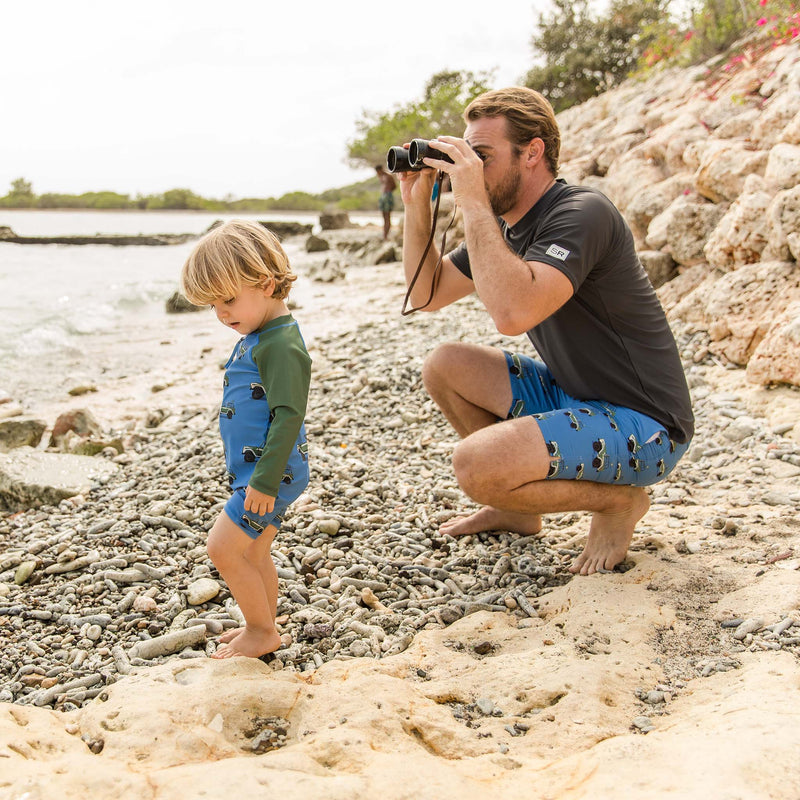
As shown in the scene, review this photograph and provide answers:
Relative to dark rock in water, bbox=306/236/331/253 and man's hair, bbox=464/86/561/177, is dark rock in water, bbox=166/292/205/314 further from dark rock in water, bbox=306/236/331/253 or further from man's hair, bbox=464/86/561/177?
man's hair, bbox=464/86/561/177

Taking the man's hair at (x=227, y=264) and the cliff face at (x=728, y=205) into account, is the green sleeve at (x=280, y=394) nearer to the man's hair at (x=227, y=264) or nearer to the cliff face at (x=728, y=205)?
the man's hair at (x=227, y=264)

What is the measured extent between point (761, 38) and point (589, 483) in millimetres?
7748

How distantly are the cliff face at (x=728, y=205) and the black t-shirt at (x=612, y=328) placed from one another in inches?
63.7

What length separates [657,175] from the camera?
7.26 metres

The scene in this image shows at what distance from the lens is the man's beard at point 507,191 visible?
269 centimetres

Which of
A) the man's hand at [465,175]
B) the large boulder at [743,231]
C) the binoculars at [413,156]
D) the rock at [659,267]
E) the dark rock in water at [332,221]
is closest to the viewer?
the man's hand at [465,175]

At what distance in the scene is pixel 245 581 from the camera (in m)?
2.13

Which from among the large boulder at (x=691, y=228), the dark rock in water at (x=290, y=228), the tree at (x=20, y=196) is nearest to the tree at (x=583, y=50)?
the large boulder at (x=691, y=228)

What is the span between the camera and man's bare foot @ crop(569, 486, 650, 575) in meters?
2.58

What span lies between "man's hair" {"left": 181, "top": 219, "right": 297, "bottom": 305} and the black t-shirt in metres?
0.90

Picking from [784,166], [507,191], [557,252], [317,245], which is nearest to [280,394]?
[557,252]

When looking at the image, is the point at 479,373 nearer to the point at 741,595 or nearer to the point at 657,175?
the point at 741,595

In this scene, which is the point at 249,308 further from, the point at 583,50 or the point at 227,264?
the point at 583,50

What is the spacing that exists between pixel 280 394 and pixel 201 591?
36.4 inches
